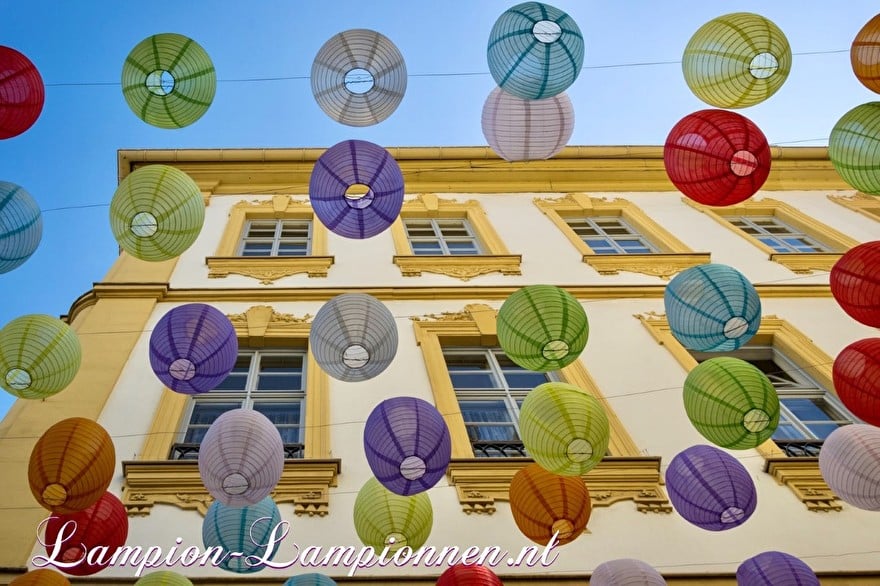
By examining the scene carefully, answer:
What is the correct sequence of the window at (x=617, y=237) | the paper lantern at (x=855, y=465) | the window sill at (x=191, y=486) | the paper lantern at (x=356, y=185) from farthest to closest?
1. the window at (x=617, y=237)
2. the window sill at (x=191, y=486)
3. the paper lantern at (x=356, y=185)
4. the paper lantern at (x=855, y=465)

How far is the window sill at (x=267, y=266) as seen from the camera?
945 centimetres

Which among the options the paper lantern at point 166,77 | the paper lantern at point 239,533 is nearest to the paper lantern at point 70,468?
the paper lantern at point 239,533

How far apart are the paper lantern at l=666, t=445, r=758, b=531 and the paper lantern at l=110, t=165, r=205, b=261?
3.46m

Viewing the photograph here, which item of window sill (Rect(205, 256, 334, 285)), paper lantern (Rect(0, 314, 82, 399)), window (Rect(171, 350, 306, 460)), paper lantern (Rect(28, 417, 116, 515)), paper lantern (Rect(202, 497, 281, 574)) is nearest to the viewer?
paper lantern (Rect(28, 417, 116, 515))

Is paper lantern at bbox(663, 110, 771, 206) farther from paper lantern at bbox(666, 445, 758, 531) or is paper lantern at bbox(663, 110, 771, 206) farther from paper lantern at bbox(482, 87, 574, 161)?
paper lantern at bbox(666, 445, 758, 531)

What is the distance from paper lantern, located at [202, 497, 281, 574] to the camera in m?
4.70

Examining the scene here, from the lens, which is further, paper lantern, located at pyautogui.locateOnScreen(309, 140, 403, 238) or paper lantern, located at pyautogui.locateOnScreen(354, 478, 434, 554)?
paper lantern, located at pyautogui.locateOnScreen(309, 140, 403, 238)

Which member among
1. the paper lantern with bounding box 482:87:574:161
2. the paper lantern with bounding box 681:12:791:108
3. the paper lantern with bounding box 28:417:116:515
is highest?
the paper lantern with bounding box 482:87:574:161

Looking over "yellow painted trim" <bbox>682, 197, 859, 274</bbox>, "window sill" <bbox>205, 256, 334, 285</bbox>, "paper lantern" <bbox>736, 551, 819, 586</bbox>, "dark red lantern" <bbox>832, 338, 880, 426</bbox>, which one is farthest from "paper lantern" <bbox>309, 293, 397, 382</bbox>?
"yellow painted trim" <bbox>682, 197, 859, 274</bbox>

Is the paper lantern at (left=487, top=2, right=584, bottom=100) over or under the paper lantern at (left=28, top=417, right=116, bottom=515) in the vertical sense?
over

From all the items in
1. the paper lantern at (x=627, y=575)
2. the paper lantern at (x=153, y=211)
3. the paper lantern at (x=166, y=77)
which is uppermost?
the paper lantern at (x=166, y=77)

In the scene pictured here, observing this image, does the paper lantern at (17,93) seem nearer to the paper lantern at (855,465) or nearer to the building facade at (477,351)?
the building facade at (477,351)

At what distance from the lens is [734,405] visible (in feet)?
16.0

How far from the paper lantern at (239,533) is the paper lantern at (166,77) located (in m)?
2.54
